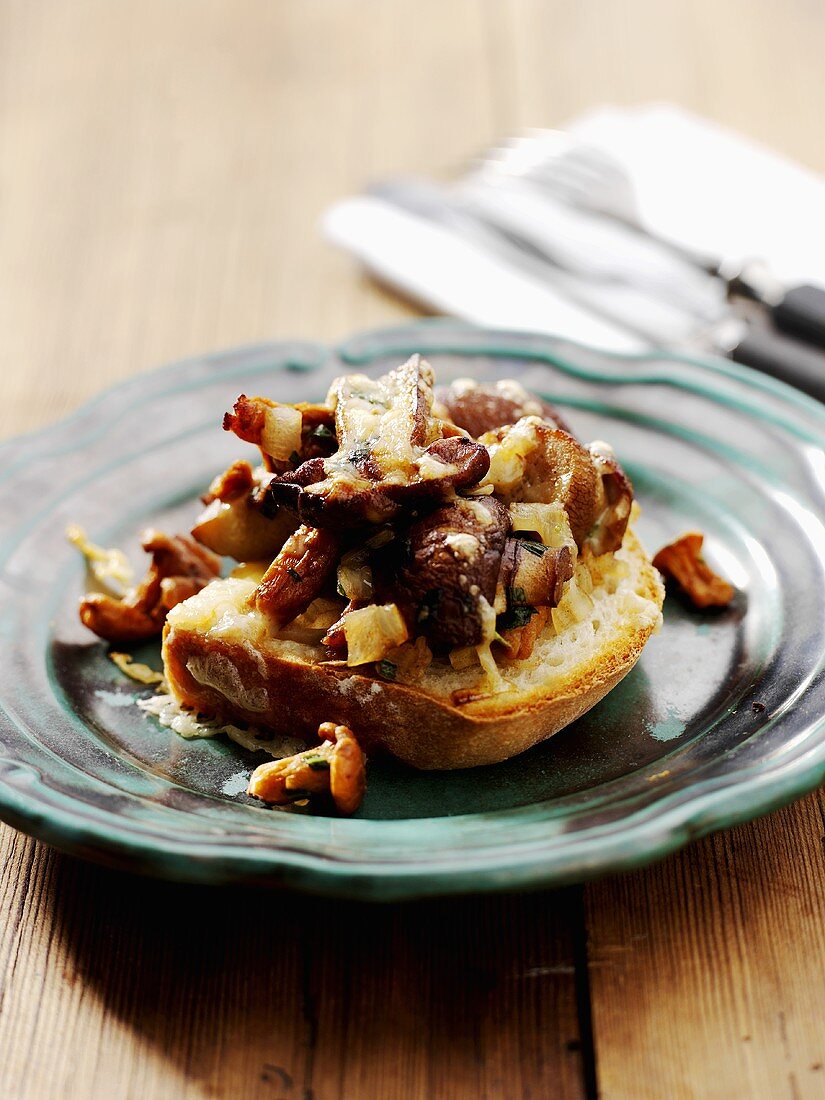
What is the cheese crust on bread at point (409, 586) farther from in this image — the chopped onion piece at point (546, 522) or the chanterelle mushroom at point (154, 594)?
the chanterelle mushroom at point (154, 594)

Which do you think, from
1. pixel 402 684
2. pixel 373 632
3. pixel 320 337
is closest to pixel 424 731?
pixel 402 684

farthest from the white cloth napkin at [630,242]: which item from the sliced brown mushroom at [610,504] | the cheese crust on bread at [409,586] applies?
the cheese crust on bread at [409,586]

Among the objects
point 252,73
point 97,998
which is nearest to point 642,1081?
point 97,998

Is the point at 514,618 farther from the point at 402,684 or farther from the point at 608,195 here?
the point at 608,195

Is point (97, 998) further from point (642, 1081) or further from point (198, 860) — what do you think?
point (642, 1081)

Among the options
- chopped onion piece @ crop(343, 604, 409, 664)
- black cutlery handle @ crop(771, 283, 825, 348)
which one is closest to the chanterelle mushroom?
chopped onion piece @ crop(343, 604, 409, 664)
